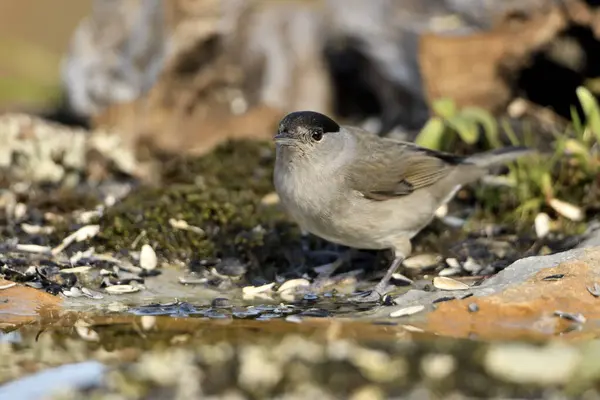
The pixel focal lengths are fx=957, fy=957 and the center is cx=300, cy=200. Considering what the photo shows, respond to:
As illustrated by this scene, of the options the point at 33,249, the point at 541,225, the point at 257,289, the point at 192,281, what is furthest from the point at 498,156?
the point at 33,249

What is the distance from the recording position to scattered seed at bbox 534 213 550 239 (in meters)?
5.91

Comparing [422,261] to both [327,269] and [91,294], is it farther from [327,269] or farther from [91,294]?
[91,294]

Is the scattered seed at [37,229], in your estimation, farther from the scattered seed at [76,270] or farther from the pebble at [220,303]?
the pebble at [220,303]

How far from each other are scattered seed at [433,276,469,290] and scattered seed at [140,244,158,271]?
166 cm

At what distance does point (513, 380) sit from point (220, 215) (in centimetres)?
315

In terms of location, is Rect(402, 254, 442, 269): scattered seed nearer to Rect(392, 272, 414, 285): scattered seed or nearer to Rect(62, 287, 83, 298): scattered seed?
Rect(392, 272, 414, 285): scattered seed

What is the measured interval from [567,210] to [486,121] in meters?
1.08

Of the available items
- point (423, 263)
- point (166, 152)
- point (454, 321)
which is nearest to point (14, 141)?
point (166, 152)

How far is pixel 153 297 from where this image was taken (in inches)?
201

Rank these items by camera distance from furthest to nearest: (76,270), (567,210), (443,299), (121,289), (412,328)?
(567,210) < (76,270) < (121,289) < (443,299) < (412,328)

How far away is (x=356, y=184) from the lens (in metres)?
5.39

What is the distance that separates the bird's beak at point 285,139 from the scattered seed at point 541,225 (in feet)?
5.71

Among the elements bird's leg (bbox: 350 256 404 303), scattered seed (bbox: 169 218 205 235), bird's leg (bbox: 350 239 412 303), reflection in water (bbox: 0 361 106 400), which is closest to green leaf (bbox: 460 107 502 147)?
bird's leg (bbox: 350 239 412 303)

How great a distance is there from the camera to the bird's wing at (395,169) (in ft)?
17.9
